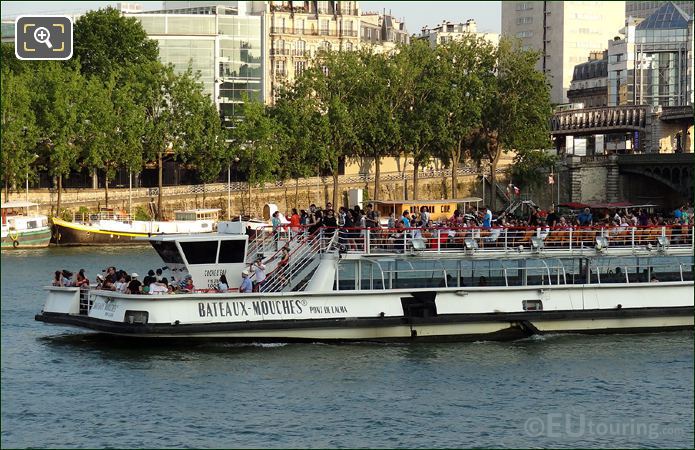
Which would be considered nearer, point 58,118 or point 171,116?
point 58,118

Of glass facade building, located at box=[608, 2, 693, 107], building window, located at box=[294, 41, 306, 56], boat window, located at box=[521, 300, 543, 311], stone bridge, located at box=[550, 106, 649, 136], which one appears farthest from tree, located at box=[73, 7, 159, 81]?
boat window, located at box=[521, 300, 543, 311]

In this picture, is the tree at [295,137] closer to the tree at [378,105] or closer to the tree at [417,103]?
the tree at [378,105]

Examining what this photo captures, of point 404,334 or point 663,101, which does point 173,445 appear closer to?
point 404,334

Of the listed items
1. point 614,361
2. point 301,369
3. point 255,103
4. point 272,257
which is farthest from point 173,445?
point 255,103

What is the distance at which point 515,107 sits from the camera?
331 ft

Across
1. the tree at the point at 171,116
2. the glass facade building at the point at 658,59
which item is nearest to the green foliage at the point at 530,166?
the tree at the point at 171,116

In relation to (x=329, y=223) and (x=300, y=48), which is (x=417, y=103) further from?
(x=329, y=223)

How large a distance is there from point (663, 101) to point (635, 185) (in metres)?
31.9

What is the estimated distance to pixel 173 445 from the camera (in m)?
27.3

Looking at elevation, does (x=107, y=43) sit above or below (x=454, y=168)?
above

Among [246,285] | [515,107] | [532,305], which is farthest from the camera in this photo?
[515,107]

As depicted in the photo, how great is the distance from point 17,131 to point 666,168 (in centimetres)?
4792

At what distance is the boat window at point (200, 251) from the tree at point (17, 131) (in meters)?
44.4

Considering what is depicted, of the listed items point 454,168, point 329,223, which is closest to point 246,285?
point 329,223
